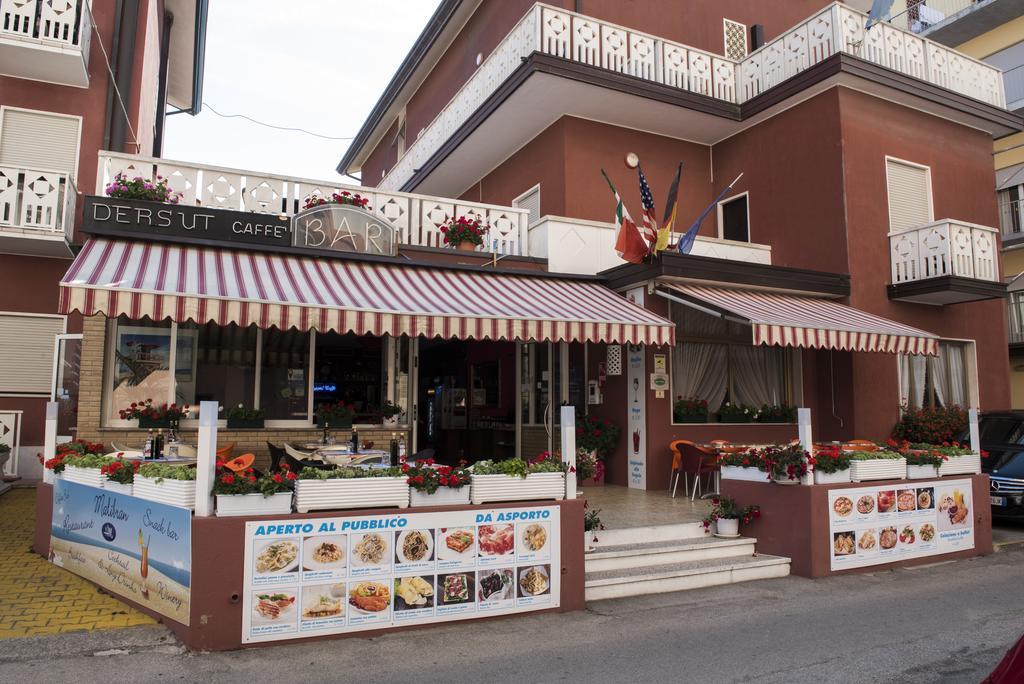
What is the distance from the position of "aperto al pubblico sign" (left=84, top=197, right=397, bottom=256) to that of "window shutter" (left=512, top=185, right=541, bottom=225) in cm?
443

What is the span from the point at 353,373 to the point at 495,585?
19.0 feet

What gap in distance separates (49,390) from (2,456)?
70.4 inches

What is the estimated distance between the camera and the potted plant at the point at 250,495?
557cm

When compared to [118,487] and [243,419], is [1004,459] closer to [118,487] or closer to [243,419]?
[243,419]

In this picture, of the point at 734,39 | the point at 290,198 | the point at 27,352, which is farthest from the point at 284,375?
the point at 734,39

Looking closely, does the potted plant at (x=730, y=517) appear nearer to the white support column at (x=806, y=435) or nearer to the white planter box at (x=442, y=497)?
the white support column at (x=806, y=435)

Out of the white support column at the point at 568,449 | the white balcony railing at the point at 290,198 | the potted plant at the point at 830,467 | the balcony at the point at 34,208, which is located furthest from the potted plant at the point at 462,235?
the balcony at the point at 34,208

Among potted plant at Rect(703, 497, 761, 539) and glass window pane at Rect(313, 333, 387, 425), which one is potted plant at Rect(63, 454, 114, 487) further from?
potted plant at Rect(703, 497, 761, 539)

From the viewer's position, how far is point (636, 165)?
1452 centimetres

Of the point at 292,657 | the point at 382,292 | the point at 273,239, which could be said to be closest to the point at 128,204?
the point at 273,239

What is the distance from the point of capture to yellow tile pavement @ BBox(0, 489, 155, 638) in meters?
5.89

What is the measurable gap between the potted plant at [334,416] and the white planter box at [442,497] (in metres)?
4.56

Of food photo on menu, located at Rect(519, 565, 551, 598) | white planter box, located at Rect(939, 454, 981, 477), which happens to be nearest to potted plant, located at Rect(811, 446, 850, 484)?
white planter box, located at Rect(939, 454, 981, 477)

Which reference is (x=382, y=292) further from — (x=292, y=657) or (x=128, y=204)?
(x=292, y=657)
